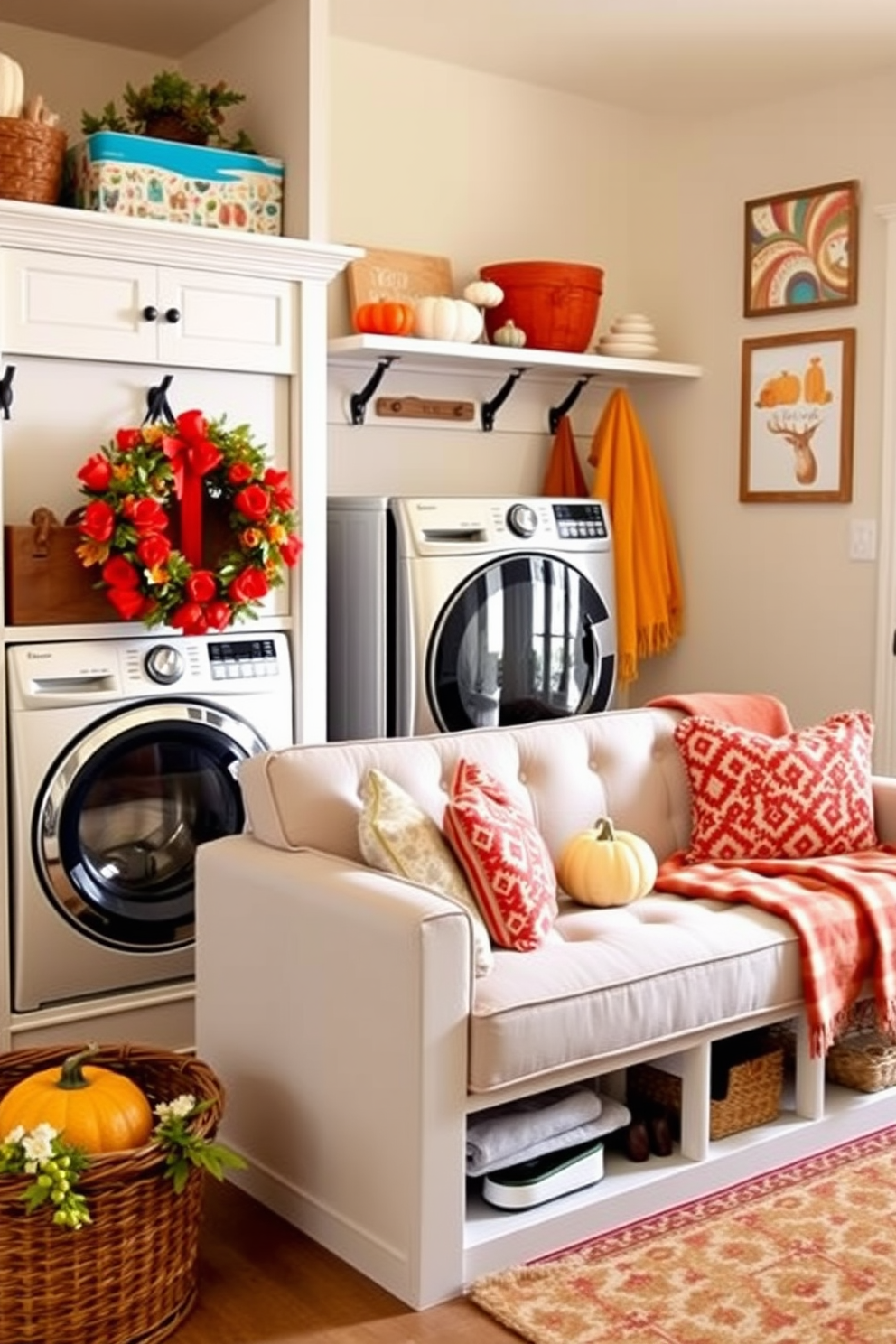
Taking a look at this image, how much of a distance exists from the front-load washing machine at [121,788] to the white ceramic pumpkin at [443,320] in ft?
3.39

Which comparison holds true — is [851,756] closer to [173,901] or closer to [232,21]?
[173,901]

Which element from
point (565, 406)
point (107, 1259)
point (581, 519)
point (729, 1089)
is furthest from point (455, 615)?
point (107, 1259)

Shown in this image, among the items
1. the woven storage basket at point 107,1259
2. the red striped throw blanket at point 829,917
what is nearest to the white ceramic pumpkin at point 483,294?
the red striped throw blanket at point 829,917

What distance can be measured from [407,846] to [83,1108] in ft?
2.37

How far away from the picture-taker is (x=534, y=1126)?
2.83 m

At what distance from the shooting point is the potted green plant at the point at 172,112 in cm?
365

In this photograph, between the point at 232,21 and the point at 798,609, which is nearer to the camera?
the point at 232,21

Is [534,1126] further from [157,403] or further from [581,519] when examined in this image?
[581,519]

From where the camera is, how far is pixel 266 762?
9.96 feet

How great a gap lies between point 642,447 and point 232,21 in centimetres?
172

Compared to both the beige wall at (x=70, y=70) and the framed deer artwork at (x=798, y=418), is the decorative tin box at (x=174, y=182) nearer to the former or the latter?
the beige wall at (x=70, y=70)

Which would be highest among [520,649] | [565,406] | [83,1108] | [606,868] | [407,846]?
[565,406]

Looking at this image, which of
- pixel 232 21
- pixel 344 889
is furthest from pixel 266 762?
pixel 232 21

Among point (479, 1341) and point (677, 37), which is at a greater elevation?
point (677, 37)
